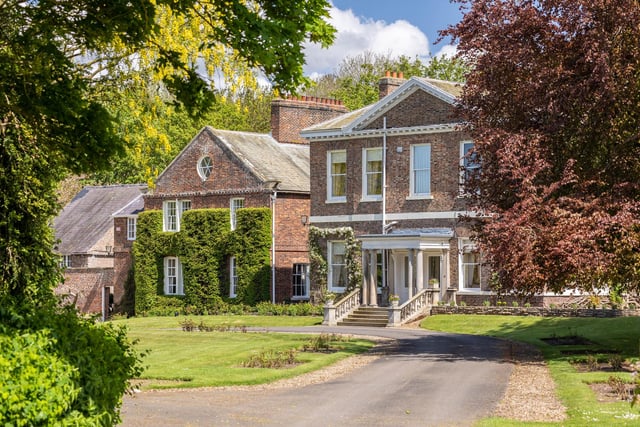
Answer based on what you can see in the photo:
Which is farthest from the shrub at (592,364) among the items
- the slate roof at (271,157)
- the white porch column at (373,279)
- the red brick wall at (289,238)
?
the slate roof at (271,157)

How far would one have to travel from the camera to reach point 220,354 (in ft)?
90.7

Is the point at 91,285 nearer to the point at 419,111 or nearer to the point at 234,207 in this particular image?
the point at 234,207

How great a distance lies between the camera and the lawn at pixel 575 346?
671 inches

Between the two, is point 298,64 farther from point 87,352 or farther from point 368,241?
point 368,241

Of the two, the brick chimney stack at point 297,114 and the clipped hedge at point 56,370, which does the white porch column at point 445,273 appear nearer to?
the brick chimney stack at point 297,114

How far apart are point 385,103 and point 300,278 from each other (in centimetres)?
1050

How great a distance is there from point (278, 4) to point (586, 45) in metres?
14.7

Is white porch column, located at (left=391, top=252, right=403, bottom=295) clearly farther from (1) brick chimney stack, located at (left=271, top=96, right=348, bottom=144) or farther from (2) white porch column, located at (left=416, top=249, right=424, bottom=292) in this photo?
(1) brick chimney stack, located at (left=271, top=96, right=348, bottom=144)

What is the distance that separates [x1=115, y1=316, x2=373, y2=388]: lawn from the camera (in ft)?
73.5

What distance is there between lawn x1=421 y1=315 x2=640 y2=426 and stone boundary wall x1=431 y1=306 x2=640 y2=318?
759 millimetres

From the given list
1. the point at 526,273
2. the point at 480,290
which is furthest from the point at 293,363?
the point at 480,290

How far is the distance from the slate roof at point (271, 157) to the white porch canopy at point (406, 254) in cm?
754

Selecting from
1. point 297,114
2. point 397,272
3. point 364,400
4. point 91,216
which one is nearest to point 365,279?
point 397,272

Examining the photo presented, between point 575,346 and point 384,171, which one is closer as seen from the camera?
point 575,346
